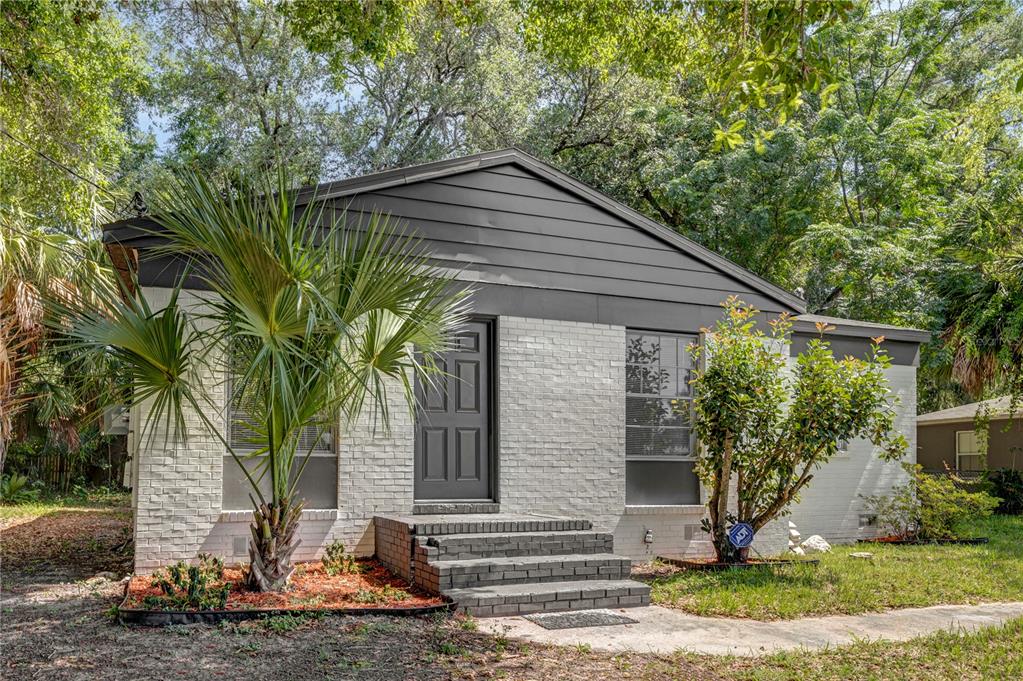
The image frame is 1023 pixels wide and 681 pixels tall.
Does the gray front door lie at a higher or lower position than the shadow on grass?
higher

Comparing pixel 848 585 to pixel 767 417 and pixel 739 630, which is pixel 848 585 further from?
pixel 739 630

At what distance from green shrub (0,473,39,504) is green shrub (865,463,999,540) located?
626 inches

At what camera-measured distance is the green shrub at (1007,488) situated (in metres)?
18.8

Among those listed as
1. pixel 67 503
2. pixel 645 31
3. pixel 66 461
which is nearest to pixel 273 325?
pixel 645 31

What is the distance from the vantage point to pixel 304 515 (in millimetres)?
8859

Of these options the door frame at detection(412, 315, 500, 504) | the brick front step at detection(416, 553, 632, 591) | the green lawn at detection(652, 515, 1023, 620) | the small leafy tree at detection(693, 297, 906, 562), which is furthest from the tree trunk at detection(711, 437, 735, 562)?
the door frame at detection(412, 315, 500, 504)

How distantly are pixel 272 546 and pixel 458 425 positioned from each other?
299 cm

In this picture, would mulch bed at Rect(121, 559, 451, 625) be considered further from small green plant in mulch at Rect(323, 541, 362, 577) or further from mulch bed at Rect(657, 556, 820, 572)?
mulch bed at Rect(657, 556, 820, 572)

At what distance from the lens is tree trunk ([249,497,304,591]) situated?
7.27 meters

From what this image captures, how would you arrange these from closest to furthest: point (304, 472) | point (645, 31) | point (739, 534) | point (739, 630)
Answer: point (739, 630)
point (304, 472)
point (739, 534)
point (645, 31)

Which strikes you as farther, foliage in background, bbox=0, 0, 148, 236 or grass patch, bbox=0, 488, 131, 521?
grass patch, bbox=0, 488, 131, 521

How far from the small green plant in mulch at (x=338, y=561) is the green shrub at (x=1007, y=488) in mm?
15359

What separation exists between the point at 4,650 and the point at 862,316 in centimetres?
1618

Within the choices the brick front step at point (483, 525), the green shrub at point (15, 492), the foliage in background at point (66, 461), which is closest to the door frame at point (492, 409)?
the brick front step at point (483, 525)
